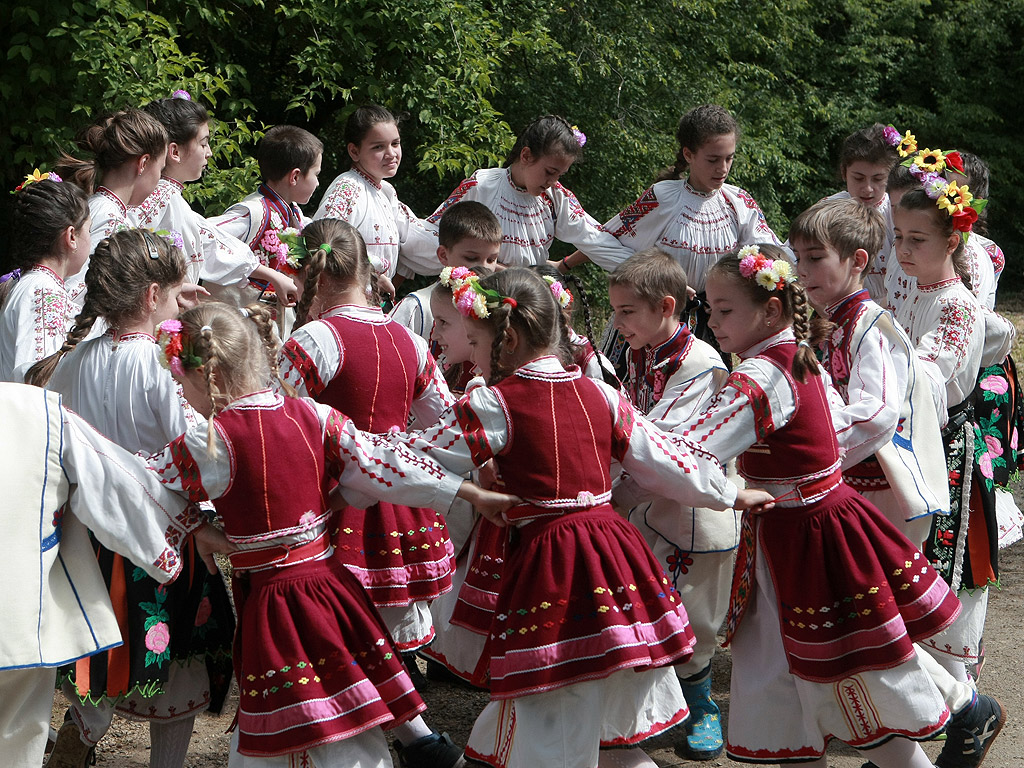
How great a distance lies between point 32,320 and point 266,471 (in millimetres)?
1304

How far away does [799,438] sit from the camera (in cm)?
292

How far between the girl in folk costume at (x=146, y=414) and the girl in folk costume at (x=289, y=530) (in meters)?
0.27

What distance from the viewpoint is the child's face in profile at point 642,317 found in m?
3.52

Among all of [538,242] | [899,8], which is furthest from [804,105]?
[538,242]

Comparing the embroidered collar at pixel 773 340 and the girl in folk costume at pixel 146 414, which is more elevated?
the embroidered collar at pixel 773 340

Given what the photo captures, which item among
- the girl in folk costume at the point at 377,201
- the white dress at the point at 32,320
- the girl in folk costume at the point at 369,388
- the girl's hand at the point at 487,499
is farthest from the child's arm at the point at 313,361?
the girl in folk costume at the point at 377,201

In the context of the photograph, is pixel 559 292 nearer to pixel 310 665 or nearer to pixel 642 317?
pixel 642 317

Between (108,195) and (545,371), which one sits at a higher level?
(545,371)

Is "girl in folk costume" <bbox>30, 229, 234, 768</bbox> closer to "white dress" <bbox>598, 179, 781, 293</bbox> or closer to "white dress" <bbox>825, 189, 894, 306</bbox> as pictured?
"white dress" <bbox>598, 179, 781, 293</bbox>

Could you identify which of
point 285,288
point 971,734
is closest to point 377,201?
point 285,288

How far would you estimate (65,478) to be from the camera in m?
2.56

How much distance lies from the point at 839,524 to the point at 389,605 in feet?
4.38

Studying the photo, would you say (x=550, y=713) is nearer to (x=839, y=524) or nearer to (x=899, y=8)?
(x=839, y=524)

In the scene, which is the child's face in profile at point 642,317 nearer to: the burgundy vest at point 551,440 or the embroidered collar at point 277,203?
the burgundy vest at point 551,440
